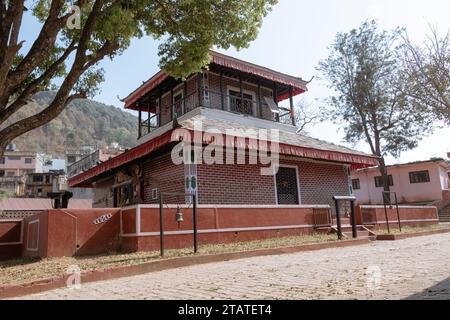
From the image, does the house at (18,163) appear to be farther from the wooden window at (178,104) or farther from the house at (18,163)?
the wooden window at (178,104)

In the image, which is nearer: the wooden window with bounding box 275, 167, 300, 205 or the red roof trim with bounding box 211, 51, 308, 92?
the wooden window with bounding box 275, 167, 300, 205

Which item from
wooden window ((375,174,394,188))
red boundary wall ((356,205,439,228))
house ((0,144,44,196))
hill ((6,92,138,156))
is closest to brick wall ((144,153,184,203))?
red boundary wall ((356,205,439,228))

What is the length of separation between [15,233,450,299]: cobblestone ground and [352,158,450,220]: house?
27.5m

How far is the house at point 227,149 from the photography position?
11.2m

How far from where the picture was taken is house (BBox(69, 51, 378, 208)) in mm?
11250

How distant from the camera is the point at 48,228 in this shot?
27.0ft

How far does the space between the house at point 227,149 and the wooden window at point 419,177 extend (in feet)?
64.4

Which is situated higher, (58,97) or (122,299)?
(58,97)

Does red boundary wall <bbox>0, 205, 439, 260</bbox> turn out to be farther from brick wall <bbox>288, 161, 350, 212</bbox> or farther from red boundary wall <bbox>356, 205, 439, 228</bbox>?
red boundary wall <bbox>356, 205, 439, 228</bbox>

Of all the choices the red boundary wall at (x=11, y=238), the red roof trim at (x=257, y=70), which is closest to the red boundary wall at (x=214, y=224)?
the red boundary wall at (x=11, y=238)
